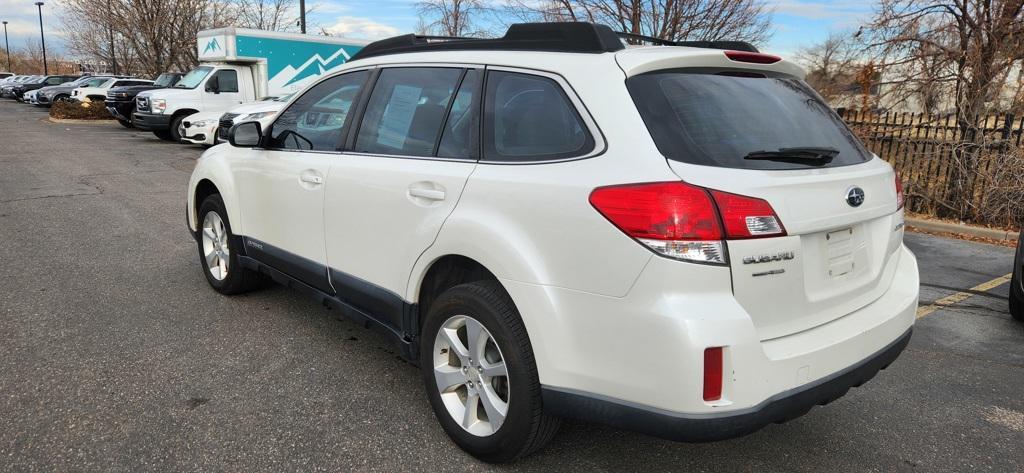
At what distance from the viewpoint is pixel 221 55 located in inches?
685

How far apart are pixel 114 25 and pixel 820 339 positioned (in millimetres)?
32664

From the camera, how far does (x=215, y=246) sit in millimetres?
4926

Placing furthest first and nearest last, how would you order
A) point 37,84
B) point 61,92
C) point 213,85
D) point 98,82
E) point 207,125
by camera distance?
point 37,84 < point 61,92 < point 98,82 < point 213,85 < point 207,125

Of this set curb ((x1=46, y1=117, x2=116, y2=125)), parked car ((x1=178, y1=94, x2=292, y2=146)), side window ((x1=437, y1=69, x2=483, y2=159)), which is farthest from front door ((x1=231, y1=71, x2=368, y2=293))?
curb ((x1=46, y1=117, x2=116, y2=125))

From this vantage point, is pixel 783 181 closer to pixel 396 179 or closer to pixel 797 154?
pixel 797 154

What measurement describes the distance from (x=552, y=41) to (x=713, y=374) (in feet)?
4.63

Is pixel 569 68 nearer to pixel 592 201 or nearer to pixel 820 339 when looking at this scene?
pixel 592 201

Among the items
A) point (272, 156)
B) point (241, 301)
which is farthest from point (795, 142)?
point (241, 301)

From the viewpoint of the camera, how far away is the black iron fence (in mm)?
8625

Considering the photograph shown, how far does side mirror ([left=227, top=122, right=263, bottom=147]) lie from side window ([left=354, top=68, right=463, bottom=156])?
42.0 inches

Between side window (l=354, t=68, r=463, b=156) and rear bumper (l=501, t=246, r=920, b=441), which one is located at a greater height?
side window (l=354, t=68, r=463, b=156)

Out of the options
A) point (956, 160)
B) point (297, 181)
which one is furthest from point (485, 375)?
point (956, 160)

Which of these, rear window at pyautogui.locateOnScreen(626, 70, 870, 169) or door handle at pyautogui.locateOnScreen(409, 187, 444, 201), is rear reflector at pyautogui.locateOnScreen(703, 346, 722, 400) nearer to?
rear window at pyautogui.locateOnScreen(626, 70, 870, 169)

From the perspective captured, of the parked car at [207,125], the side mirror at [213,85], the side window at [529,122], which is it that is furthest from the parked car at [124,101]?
the side window at [529,122]
